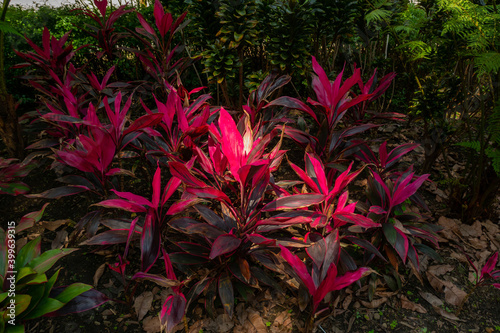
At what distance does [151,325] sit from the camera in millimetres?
1510

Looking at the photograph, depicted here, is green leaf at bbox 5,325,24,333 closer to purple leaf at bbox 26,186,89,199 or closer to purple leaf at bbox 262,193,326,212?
purple leaf at bbox 26,186,89,199

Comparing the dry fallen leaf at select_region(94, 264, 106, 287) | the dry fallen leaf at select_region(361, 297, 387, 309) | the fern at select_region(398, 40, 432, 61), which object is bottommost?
the dry fallen leaf at select_region(361, 297, 387, 309)

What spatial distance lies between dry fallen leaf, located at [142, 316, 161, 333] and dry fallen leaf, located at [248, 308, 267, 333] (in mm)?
454

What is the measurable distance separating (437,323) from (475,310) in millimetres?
257

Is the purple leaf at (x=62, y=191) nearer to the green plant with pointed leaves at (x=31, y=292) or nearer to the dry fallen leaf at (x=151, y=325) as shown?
the green plant with pointed leaves at (x=31, y=292)

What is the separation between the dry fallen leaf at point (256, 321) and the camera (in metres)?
1.51

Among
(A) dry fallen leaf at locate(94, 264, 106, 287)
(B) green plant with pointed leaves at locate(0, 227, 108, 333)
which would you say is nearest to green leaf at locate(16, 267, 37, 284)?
(B) green plant with pointed leaves at locate(0, 227, 108, 333)

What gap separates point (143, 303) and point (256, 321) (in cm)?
59

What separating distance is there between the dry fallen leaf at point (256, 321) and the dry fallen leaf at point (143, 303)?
0.53 metres

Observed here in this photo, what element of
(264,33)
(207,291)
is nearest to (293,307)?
(207,291)

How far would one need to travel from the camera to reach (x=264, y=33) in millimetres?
2801

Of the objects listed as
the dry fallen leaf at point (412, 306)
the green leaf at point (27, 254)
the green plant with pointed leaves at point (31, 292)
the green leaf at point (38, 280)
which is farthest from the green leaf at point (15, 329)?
the dry fallen leaf at point (412, 306)

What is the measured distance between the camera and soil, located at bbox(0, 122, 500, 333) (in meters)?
1.52

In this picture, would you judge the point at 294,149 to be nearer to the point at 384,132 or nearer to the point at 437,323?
the point at 384,132
